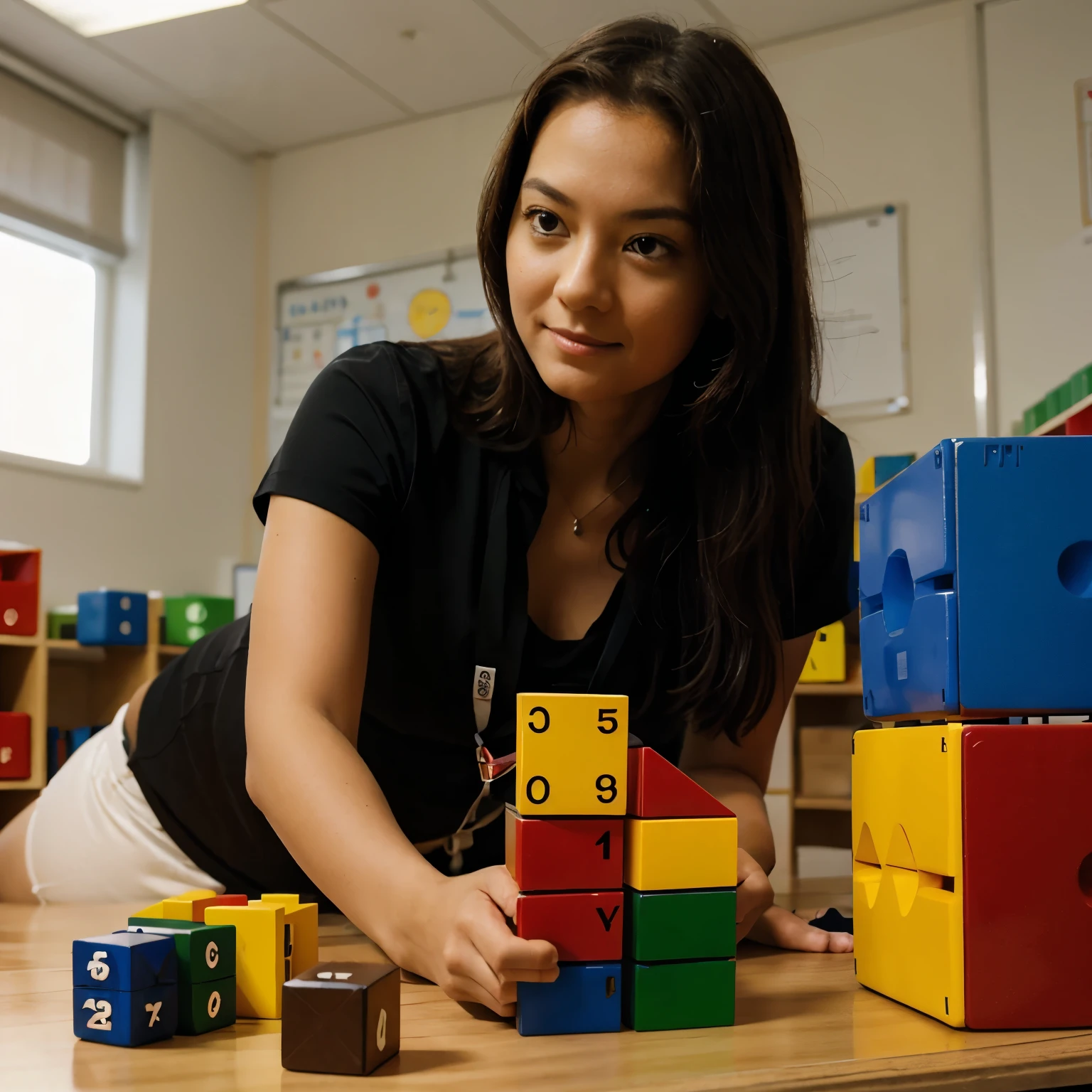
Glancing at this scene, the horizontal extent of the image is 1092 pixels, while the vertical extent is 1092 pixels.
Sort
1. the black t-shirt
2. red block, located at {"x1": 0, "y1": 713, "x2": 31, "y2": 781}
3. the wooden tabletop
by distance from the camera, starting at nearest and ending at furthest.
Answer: the wooden tabletop < the black t-shirt < red block, located at {"x1": 0, "y1": 713, "x2": 31, "y2": 781}

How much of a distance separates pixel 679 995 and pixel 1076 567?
367 mm

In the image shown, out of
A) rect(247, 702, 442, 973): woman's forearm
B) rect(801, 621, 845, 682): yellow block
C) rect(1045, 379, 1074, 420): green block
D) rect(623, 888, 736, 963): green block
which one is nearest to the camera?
rect(623, 888, 736, 963): green block

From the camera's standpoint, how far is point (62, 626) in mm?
3930

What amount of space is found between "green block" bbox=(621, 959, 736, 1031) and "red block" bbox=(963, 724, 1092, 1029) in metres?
0.14

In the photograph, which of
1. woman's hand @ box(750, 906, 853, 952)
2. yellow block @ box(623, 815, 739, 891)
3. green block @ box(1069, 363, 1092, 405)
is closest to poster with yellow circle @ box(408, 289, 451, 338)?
green block @ box(1069, 363, 1092, 405)

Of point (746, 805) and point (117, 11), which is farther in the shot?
point (117, 11)

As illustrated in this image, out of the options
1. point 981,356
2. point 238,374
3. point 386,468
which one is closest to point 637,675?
point 386,468

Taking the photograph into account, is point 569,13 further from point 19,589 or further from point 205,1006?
point 205,1006

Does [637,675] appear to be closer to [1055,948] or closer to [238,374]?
[1055,948]

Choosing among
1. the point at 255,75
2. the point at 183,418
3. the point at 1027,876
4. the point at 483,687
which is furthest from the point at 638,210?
the point at 183,418

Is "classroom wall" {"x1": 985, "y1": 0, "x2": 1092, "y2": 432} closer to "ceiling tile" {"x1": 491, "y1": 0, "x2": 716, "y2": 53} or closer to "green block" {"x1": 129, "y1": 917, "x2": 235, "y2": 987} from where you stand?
"ceiling tile" {"x1": 491, "y1": 0, "x2": 716, "y2": 53}

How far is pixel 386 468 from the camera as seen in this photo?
3.20 ft

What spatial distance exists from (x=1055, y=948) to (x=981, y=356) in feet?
10.8

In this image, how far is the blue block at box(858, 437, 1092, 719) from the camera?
693 mm
